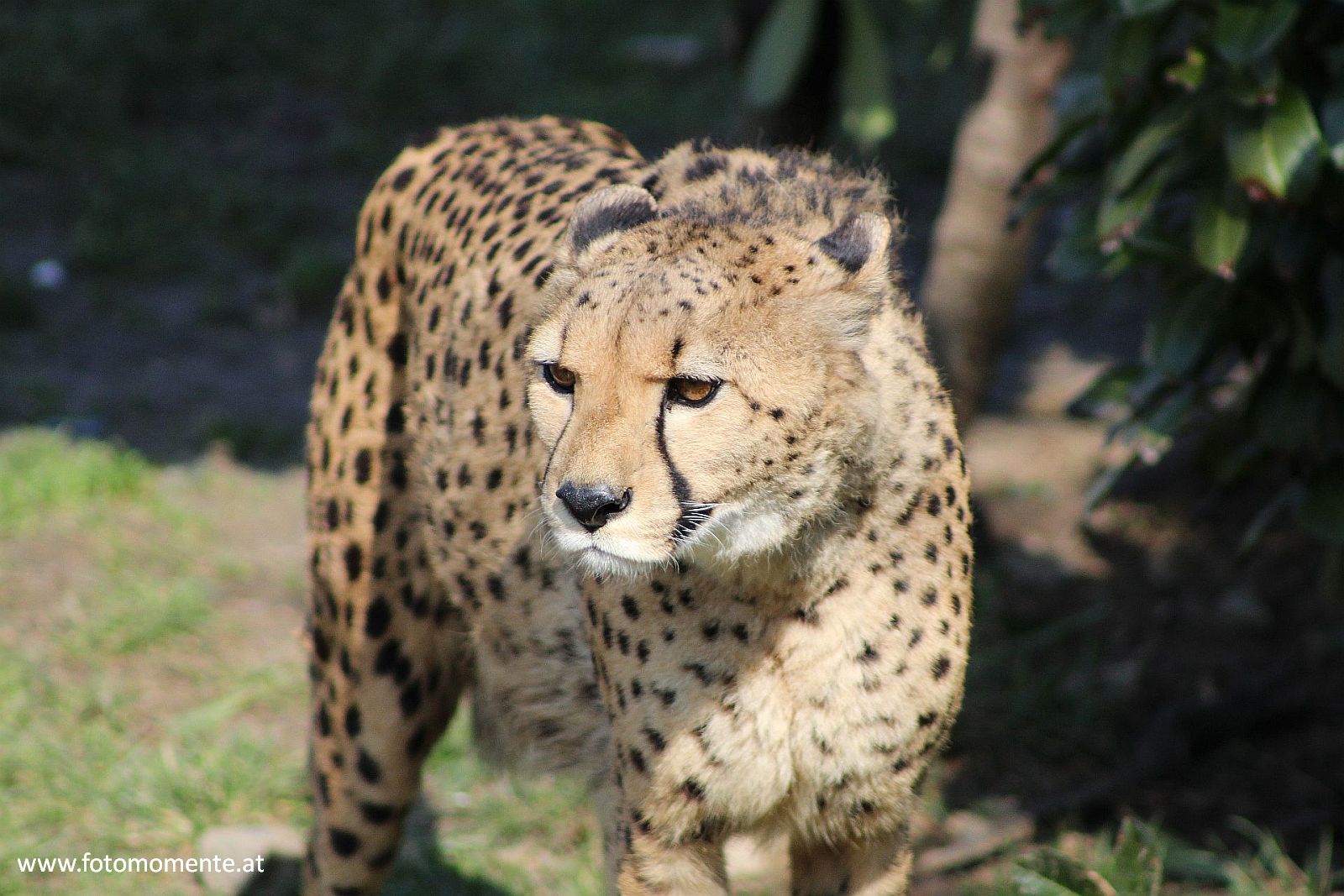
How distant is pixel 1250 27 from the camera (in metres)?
2.86

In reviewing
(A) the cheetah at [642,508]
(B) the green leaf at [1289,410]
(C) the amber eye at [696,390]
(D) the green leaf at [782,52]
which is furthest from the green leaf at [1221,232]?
(D) the green leaf at [782,52]

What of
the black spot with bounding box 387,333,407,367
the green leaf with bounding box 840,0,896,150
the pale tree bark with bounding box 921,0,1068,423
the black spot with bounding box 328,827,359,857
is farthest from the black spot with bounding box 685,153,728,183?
the green leaf with bounding box 840,0,896,150

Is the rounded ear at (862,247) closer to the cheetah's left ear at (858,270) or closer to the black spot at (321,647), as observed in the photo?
the cheetah's left ear at (858,270)

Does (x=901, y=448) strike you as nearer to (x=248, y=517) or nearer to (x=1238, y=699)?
(x=1238, y=699)

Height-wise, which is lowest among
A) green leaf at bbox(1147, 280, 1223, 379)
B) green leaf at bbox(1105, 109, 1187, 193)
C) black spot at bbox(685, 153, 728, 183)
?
green leaf at bbox(1147, 280, 1223, 379)

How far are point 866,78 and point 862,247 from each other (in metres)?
3.46

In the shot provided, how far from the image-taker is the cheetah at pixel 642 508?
6.25 feet

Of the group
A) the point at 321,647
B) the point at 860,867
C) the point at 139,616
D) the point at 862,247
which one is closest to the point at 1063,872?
the point at 860,867

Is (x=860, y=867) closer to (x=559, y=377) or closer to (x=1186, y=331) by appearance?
(x=559, y=377)

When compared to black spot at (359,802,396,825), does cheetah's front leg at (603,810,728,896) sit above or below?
above

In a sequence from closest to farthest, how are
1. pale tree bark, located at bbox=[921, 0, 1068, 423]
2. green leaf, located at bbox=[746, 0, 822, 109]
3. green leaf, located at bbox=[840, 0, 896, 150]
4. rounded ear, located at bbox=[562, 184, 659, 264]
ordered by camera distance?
rounded ear, located at bbox=[562, 184, 659, 264]
pale tree bark, located at bbox=[921, 0, 1068, 423]
green leaf, located at bbox=[746, 0, 822, 109]
green leaf, located at bbox=[840, 0, 896, 150]

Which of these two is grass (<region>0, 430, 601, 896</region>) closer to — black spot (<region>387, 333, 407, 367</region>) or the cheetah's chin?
black spot (<region>387, 333, 407, 367</region>)

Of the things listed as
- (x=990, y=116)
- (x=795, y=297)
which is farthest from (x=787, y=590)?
(x=990, y=116)

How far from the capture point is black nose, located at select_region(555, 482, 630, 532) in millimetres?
1812
